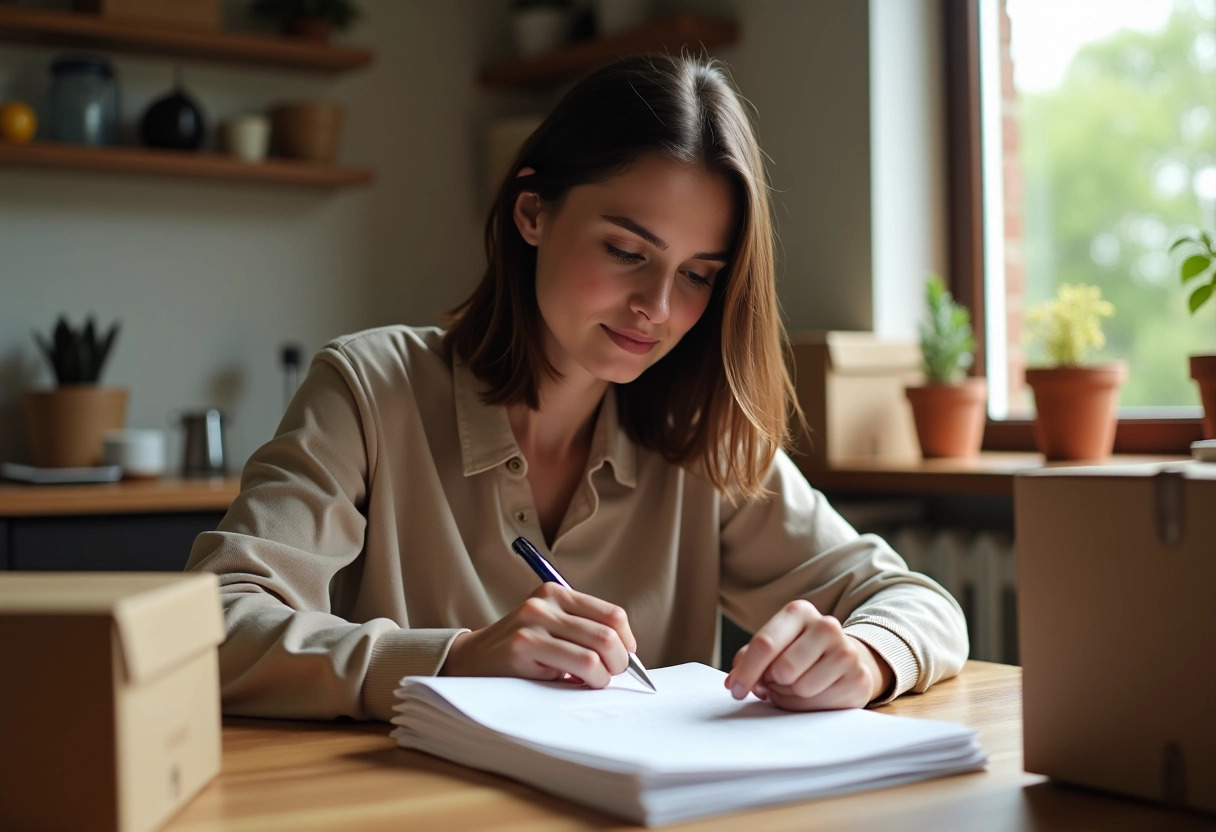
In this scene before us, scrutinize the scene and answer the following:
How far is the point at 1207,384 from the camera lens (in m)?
1.89

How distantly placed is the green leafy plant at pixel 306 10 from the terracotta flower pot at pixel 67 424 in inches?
43.7

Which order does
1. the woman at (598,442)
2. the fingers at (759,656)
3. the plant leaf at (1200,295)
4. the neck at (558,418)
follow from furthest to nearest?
the plant leaf at (1200,295) < the neck at (558,418) < the woman at (598,442) < the fingers at (759,656)

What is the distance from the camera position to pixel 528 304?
1542 mm

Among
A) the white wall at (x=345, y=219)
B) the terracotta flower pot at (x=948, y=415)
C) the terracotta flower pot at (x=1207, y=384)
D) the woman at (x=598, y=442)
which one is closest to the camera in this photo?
the woman at (x=598, y=442)

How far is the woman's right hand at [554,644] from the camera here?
39.0 inches

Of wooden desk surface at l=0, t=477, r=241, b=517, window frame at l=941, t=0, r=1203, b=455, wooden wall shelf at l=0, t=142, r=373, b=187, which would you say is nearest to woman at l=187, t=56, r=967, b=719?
wooden desk surface at l=0, t=477, r=241, b=517

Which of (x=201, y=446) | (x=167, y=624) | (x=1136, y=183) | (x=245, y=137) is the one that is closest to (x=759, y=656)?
(x=167, y=624)

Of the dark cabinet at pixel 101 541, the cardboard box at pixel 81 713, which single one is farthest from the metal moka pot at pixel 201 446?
the cardboard box at pixel 81 713

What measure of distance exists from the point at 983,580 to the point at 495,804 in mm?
1789

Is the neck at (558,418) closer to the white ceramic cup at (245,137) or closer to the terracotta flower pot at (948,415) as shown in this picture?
the terracotta flower pot at (948,415)

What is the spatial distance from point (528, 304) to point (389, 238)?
7.02ft

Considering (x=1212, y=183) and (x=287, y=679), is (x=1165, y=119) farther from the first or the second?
(x=287, y=679)

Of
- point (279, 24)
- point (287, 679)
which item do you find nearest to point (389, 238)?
point (279, 24)

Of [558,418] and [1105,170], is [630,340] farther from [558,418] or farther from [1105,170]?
[1105,170]
